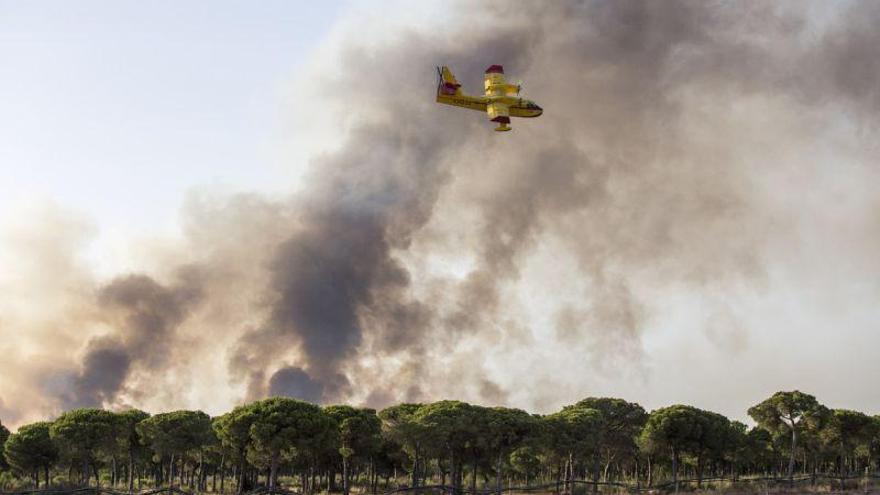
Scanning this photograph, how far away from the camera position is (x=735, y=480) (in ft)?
236

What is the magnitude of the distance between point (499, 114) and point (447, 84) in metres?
7.79

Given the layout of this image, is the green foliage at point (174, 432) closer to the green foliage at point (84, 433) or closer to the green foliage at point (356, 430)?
the green foliage at point (84, 433)

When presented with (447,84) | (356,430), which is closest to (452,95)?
(447,84)

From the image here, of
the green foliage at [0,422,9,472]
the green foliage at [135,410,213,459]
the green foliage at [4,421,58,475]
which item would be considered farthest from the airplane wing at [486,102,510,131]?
the green foliage at [0,422,9,472]

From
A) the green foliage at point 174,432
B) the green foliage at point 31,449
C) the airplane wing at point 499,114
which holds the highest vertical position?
the airplane wing at point 499,114

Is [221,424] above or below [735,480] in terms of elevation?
above

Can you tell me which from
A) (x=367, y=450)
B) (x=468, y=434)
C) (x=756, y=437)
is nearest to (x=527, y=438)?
(x=468, y=434)

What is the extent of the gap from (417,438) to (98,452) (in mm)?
A: 35825

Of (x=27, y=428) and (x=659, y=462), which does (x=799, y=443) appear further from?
(x=27, y=428)

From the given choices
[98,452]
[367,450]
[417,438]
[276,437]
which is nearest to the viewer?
[276,437]

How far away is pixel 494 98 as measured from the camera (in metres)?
92.6

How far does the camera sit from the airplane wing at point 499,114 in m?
90.5

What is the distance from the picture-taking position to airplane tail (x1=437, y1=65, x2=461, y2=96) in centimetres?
9156

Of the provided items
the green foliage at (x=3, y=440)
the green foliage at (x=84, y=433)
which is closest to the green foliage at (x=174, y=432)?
the green foliage at (x=84, y=433)
